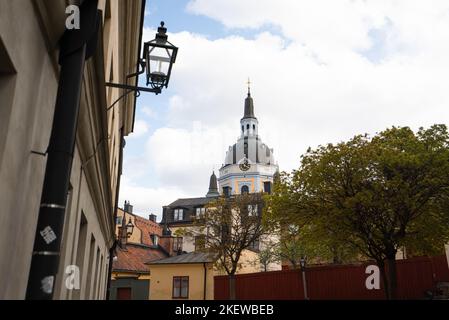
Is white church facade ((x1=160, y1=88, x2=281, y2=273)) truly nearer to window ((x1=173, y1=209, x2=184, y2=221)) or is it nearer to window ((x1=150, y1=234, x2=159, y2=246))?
window ((x1=173, y1=209, x2=184, y2=221))

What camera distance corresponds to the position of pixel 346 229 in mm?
18422

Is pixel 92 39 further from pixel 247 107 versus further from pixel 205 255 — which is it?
pixel 247 107

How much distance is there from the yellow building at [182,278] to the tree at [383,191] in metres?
18.4

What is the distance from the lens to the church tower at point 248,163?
→ 288 ft

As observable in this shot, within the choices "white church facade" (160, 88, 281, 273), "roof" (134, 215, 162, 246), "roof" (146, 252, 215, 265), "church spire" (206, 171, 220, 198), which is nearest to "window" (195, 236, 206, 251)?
"roof" (146, 252, 215, 265)

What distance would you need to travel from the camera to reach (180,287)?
3641cm

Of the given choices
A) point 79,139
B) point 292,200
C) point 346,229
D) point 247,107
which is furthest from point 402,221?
point 247,107

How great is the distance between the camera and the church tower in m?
87.7

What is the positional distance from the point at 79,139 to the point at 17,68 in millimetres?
2912

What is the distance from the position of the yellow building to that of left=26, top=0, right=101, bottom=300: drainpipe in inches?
1300

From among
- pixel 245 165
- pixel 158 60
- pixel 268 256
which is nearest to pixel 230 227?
pixel 268 256

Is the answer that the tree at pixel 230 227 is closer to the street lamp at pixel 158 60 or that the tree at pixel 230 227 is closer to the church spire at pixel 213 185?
the street lamp at pixel 158 60

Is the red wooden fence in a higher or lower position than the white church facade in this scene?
lower

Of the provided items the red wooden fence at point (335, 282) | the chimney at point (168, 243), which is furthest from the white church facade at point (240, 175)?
the red wooden fence at point (335, 282)
